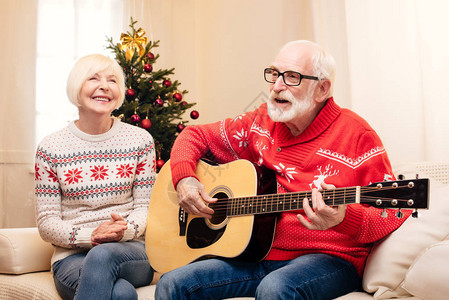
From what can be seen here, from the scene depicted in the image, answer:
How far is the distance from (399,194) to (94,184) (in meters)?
1.17

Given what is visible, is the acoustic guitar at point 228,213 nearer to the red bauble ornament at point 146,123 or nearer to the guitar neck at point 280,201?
the guitar neck at point 280,201

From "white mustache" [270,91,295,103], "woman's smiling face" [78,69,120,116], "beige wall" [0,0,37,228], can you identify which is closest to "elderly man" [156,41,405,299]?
"white mustache" [270,91,295,103]

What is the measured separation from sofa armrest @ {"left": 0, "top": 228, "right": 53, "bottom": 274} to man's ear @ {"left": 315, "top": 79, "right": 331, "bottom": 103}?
1.29m

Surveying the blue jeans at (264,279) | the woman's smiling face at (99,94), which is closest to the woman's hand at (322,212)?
the blue jeans at (264,279)

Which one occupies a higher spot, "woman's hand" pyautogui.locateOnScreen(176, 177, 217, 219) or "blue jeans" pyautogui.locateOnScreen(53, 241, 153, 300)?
"woman's hand" pyautogui.locateOnScreen(176, 177, 217, 219)

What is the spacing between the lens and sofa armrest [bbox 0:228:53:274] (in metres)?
1.96

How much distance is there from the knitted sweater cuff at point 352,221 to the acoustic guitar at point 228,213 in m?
0.09

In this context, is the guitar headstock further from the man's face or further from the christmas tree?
the christmas tree

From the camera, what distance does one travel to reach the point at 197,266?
1.53 metres

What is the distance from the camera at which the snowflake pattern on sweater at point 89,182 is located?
1.86 m

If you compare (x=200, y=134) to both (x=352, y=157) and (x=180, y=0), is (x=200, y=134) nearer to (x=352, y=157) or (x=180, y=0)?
(x=352, y=157)

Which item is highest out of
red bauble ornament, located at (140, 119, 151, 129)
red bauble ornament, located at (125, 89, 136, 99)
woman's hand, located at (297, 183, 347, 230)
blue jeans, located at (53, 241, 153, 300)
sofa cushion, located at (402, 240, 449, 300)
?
red bauble ornament, located at (125, 89, 136, 99)

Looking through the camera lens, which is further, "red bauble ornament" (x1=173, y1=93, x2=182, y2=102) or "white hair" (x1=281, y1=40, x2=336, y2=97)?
"red bauble ornament" (x1=173, y1=93, x2=182, y2=102)

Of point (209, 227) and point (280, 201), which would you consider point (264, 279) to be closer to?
point (280, 201)
